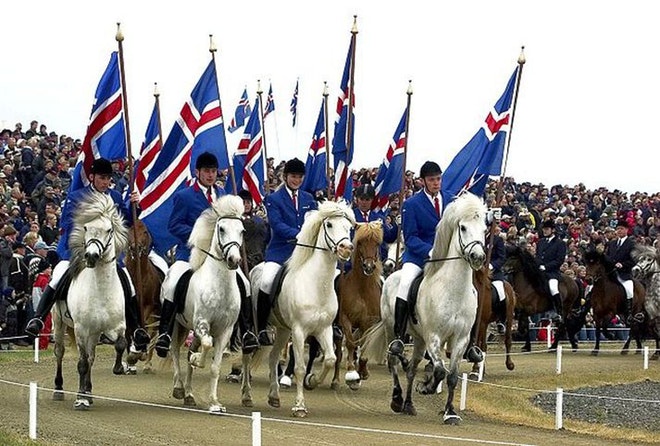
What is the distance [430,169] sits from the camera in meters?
18.3

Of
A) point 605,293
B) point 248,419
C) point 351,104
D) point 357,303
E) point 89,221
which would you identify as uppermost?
point 351,104

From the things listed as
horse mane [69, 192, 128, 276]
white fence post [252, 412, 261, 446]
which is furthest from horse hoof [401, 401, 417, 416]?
white fence post [252, 412, 261, 446]

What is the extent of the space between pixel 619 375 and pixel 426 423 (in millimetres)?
10099

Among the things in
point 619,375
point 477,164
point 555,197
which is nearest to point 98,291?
point 477,164

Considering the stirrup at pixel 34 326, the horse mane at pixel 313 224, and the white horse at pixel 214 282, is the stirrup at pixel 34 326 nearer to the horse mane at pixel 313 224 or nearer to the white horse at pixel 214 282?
the white horse at pixel 214 282

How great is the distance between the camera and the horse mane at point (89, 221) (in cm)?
1683

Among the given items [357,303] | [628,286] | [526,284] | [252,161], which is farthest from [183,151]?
[628,286]

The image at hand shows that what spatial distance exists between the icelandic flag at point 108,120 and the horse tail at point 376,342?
15.5ft

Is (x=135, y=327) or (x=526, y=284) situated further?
(x=526, y=284)

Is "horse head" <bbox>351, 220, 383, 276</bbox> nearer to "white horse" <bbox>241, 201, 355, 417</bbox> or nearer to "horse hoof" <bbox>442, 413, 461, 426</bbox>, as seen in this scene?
"white horse" <bbox>241, 201, 355, 417</bbox>

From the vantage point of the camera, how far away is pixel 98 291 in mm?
16953

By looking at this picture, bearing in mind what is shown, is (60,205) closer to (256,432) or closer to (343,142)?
(343,142)

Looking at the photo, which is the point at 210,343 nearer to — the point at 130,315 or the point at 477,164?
the point at 130,315

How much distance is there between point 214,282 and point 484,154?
6.63 metres
